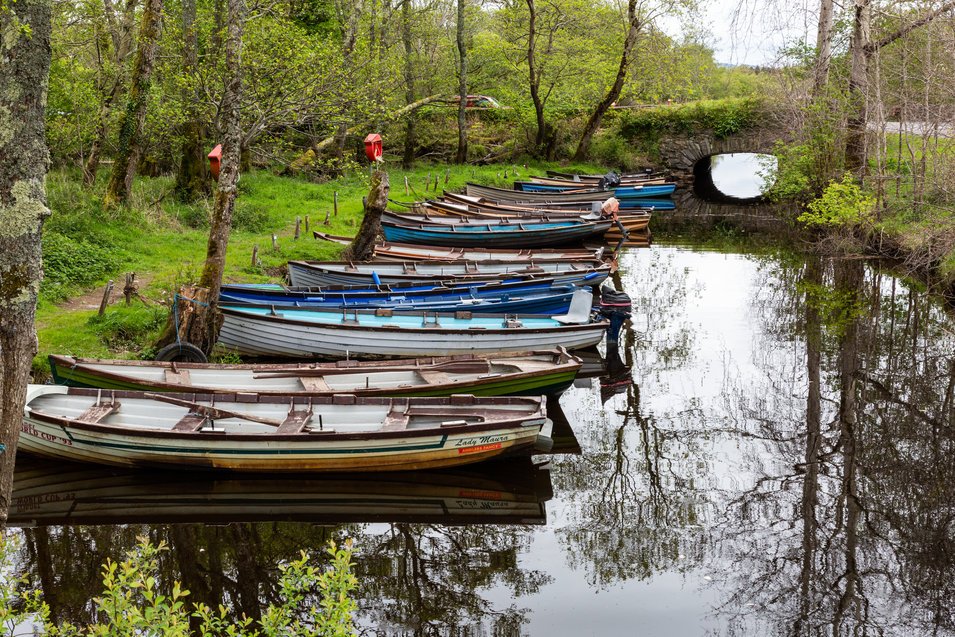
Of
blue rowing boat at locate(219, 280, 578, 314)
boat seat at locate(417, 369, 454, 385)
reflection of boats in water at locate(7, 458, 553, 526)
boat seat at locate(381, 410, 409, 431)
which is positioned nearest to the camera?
reflection of boats in water at locate(7, 458, 553, 526)

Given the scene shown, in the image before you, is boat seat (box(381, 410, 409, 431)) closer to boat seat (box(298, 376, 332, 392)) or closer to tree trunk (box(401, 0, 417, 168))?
boat seat (box(298, 376, 332, 392))

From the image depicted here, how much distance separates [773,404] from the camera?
43.1ft

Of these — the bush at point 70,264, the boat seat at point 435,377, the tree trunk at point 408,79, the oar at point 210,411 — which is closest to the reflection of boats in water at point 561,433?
the boat seat at point 435,377

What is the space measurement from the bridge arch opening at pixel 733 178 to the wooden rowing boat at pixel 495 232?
27.3 ft

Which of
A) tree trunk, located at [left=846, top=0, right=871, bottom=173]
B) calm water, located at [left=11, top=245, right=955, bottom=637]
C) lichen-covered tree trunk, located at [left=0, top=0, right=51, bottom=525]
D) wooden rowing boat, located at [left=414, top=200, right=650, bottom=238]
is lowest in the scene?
calm water, located at [left=11, top=245, right=955, bottom=637]

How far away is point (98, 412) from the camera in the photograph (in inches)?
412

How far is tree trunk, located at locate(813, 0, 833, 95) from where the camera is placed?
23438 millimetres

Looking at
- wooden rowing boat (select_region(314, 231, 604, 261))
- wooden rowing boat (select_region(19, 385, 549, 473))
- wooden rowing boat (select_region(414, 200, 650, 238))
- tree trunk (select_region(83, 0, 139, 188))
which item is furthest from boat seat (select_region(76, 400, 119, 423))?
wooden rowing boat (select_region(414, 200, 650, 238))

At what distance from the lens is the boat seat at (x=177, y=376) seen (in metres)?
11.6

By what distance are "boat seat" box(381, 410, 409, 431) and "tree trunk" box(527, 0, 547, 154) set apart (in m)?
29.0

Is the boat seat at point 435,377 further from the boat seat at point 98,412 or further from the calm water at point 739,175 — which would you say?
the calm water at point 739,175

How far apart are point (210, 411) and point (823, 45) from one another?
20958mm

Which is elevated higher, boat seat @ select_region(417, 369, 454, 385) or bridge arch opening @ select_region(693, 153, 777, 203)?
bridge arch opening @ select_region(693, 153, 777, 203)

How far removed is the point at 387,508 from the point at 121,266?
9.73m
